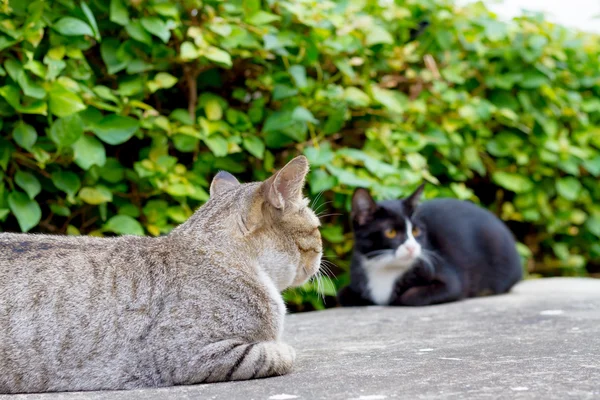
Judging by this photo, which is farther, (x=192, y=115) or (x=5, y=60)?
(x=192, y=115)

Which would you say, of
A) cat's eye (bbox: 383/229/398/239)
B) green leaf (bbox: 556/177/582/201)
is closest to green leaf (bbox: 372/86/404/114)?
cat's eye (bbox: 383/229/398/239)

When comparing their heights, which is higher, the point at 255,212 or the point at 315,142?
the point at 315,142

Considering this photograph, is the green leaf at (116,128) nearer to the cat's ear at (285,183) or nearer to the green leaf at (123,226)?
the green leaf at (123,226)

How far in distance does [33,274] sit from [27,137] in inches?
50.1

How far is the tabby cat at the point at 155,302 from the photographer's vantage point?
254cm

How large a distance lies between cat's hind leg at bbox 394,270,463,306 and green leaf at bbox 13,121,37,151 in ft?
7.40

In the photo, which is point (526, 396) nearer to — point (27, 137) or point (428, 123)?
point (27, 137)

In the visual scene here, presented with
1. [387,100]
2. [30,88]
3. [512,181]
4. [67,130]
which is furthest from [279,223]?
[512,181]

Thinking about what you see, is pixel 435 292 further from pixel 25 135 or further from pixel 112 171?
pixel 25 135

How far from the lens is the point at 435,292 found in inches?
182

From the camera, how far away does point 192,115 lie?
4508 mm

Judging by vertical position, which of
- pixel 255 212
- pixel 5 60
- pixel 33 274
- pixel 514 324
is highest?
pixel 5 60

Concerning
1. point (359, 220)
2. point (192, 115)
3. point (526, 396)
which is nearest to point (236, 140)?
point (192, 115)

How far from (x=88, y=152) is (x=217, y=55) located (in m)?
0.88
